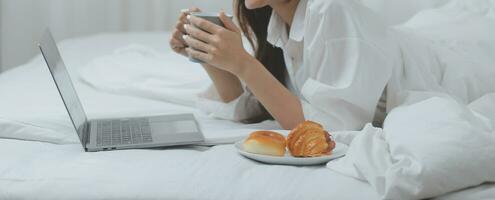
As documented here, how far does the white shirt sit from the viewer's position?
1325mm

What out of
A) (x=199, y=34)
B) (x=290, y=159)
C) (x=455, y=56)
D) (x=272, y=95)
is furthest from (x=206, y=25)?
(x=455, y=56)

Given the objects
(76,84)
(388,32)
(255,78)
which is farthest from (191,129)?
(76,84)

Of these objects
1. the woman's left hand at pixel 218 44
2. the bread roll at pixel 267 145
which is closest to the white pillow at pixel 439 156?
the bread roll at pixel 267 145

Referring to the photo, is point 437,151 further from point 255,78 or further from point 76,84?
point 76,84

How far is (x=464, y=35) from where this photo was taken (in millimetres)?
1707

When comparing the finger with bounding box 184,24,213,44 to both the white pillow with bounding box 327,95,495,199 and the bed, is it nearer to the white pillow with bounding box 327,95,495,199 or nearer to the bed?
the bed

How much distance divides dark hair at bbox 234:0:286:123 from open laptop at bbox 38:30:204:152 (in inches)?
10.6

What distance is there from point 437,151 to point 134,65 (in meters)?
1.17

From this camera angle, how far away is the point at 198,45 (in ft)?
4.49

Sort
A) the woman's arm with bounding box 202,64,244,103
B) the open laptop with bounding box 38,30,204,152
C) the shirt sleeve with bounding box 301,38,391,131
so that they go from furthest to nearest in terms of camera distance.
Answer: the woman's arm with bounding box 202,64,244,103
the shirt sleeve with bounding box 301,38,391,131
the open laptop with bounding box 38,30,204,152

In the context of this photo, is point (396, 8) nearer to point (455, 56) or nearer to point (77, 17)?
point (455, 56)

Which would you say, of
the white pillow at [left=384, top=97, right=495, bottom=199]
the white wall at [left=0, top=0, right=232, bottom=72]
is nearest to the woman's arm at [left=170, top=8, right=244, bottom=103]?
the white pillow at [left=384, top=97, right=495, bottom=199]

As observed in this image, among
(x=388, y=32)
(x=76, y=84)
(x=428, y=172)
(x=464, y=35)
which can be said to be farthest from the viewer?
(x=76, y=84)

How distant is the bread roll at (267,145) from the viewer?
3.61ft
